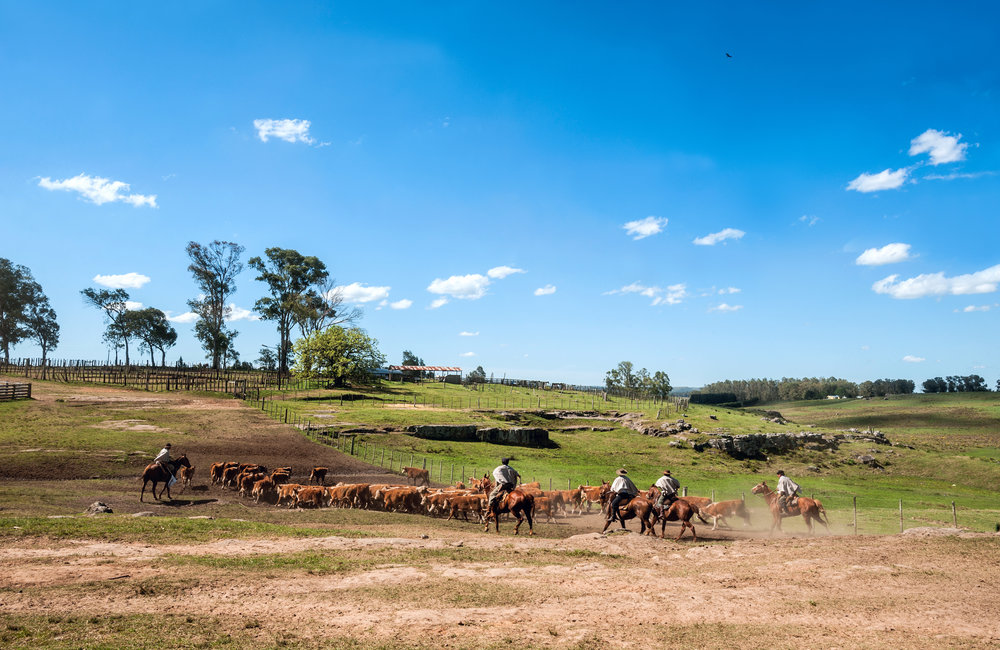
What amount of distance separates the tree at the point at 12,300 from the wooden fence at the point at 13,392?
143 feet

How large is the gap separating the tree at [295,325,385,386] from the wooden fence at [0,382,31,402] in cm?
2979

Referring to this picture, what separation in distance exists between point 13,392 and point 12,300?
52625 mm

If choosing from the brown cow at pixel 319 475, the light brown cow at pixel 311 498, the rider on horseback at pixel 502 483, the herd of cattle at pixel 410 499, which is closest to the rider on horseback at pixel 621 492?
the herd of cattle at pixel 410 499

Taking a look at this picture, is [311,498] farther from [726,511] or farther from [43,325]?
[43,325]

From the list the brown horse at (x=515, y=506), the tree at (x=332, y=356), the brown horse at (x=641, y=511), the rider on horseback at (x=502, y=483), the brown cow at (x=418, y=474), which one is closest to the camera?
the brown horse at (x=641, y=511)

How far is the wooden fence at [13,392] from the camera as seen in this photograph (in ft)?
145

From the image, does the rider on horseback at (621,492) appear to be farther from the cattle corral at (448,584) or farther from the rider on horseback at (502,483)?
the rider on horseback at (502,483)

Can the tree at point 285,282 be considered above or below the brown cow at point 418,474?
above

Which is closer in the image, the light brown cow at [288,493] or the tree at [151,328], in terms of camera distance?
the light brown cow at [288,493]

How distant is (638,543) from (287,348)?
81.7m

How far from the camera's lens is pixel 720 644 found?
8695 millimetres

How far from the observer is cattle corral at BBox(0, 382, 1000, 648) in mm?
8844

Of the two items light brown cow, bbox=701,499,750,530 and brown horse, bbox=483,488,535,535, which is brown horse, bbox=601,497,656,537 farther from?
light brown cow, bbox=701,499,750,530

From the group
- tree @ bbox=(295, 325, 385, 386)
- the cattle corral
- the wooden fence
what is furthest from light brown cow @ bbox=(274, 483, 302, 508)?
tree @ bbox=(295, 325, 385, 386)
